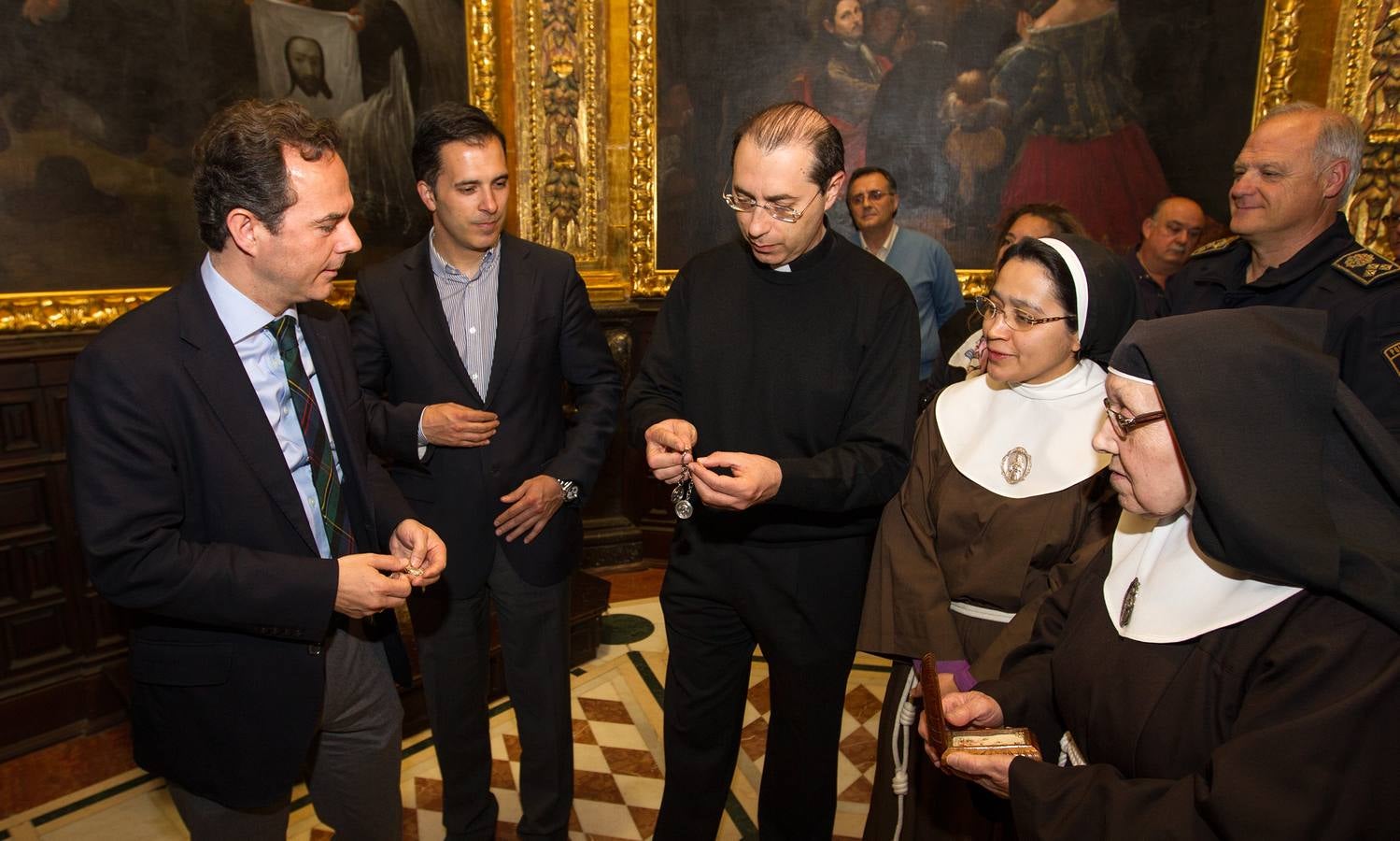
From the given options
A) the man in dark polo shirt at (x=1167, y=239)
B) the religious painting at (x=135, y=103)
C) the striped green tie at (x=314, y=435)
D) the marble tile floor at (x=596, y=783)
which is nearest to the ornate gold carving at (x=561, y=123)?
the religious painting at (x=135, y=103)

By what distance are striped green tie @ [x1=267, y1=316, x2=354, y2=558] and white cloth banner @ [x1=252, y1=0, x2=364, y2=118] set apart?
2.75 meters

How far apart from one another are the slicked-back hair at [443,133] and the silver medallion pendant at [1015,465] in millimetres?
1999

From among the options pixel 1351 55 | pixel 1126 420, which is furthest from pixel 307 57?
pixel 1351 55

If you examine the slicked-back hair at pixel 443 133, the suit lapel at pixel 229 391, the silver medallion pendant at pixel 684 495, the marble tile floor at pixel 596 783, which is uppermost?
the slicked-back hair at pixel 443 133

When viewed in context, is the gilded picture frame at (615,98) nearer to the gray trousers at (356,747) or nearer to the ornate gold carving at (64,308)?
the ornate gold carving at (64,308)

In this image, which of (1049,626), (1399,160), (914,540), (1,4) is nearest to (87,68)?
(1,4)

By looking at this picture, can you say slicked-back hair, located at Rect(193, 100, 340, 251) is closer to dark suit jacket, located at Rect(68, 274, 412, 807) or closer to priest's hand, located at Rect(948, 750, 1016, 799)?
dark suit jacket, located at Rect(68, 274, 412, 807)

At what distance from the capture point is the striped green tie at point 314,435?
2.23 m

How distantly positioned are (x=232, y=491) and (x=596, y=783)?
2.36m

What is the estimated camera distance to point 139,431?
6.25 feet

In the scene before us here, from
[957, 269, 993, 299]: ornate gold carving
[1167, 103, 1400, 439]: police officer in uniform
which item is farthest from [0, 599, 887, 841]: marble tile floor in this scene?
[957, 269, 993, 299]: ornate gold carving

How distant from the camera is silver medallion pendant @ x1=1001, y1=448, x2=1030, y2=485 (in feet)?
8.02

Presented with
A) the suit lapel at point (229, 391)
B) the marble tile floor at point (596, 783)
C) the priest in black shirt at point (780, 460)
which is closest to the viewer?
the suit lapel at point (229, 391)

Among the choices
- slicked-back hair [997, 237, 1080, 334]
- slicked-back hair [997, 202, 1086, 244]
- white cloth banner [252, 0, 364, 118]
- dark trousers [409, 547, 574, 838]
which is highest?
white cloth banner [252, 0, 364, 118]
